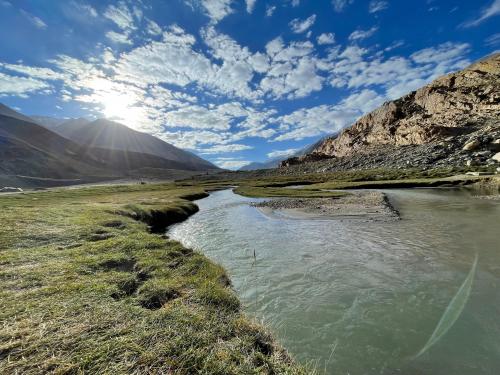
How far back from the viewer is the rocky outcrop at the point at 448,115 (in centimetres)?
10336

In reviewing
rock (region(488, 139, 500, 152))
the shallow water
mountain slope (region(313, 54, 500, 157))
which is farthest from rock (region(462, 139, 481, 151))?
the shallow water

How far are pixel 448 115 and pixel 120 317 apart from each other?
17375 cm

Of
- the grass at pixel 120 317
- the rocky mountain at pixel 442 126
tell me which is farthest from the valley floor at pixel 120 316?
the rocky mountain at pixel 442 126

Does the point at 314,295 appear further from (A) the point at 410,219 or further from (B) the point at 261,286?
(A) the point at 410,219

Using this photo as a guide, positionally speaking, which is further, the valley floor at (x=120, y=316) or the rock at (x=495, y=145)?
the rock at (x=495, y=145)

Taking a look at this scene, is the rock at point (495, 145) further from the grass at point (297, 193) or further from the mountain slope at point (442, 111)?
the grass at point (297, 193)

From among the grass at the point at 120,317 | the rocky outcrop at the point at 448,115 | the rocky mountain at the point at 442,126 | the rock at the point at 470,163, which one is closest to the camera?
the grass at the point at 120,317

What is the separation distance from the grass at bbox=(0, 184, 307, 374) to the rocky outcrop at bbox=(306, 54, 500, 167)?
100m

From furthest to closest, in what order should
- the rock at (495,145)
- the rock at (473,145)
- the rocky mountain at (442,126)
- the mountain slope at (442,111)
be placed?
the mountain slope at (442,111) < the rocky mountain at (442,126) < the rock at (473,145) < the rock at (495,145)

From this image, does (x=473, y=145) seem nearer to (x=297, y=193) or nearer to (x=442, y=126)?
(x=442, y=126)

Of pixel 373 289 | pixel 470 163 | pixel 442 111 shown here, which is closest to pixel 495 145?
pixel 470 163

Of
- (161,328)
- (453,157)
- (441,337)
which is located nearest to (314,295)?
(441,337)

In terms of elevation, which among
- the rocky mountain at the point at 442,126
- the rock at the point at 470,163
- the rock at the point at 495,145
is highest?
the rocky mountain at the point at 442,126

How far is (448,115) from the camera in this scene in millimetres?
135875
